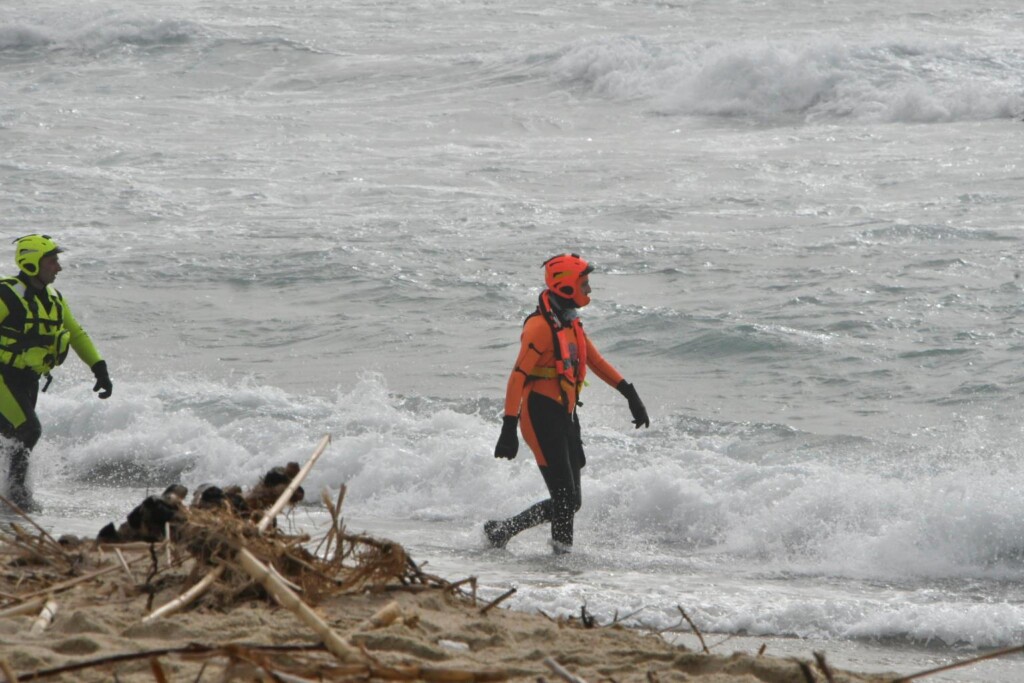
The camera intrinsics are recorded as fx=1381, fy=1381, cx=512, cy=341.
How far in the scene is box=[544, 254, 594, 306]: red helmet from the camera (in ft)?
26.7

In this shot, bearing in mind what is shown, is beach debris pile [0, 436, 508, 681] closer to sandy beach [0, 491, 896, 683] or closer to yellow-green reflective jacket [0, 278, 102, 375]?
sandy beach [0, 491, 896, 683]

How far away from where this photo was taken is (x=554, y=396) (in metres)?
8.31

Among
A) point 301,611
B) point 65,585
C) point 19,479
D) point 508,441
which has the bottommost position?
point 19,479

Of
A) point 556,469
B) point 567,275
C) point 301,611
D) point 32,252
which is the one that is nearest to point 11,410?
point 32,252

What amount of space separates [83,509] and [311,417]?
2641 mm

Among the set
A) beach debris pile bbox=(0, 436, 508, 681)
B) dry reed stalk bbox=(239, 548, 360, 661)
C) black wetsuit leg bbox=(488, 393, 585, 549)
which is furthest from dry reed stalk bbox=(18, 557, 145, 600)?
black wetsuit leg bbox=(488, 393, 585, 549)

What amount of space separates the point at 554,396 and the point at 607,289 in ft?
24.9

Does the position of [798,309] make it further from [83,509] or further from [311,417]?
[83,509]

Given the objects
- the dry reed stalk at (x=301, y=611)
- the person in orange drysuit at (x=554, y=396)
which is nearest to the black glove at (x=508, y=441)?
the person in orange drysuit at (x=554, y=396)

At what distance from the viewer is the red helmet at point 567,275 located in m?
8.12

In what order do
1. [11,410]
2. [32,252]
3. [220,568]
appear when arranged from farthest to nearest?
[11,410], [32,252], [220,568]

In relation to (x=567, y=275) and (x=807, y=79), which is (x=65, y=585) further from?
(x=807, y=79)

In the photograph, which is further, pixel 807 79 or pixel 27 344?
pixel 807 79

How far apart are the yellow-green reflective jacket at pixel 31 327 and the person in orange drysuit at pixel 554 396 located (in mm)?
3089
